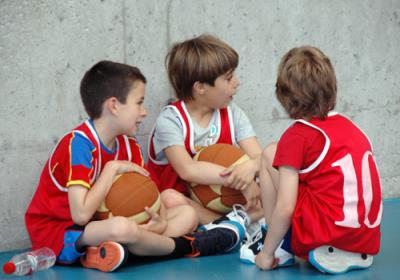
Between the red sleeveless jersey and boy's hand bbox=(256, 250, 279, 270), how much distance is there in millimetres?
174

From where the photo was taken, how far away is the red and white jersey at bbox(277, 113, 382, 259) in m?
3.97

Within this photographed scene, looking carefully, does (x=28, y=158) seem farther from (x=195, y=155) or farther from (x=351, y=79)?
(x=351, y=79)

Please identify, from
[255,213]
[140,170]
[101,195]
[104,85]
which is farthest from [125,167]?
[255,213]

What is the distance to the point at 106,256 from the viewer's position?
423 centimetres

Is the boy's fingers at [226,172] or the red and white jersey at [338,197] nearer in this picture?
the red and white jersey at [338,197]

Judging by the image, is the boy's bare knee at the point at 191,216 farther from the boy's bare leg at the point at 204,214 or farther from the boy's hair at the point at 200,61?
the boy's hair at the point at 200,61

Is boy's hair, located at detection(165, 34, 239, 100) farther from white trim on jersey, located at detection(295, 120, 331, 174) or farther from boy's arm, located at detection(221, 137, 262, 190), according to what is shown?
white trim on jersey, located at detection(295, 120, 331, 174)

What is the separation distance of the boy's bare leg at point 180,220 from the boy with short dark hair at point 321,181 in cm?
71

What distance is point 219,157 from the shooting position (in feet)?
16.1

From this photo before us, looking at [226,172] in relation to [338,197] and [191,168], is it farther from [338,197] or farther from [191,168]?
[338,197]

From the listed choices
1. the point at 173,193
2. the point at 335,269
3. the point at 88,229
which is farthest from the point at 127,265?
the point at 335,269

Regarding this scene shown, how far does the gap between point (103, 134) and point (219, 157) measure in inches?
29.6

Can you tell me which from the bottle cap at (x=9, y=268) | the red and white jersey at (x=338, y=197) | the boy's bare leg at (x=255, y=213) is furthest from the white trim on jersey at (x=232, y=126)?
the bottle cap at (x=9, y=268)

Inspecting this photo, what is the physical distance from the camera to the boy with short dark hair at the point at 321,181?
397 cm
